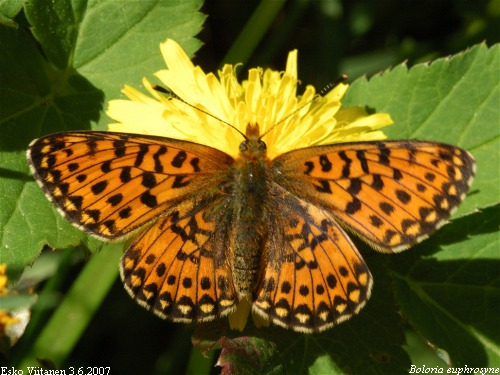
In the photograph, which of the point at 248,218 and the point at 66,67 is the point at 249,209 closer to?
the point at 248,218

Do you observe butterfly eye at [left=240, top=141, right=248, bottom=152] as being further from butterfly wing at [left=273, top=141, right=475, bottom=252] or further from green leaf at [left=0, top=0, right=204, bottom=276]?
green leaf at [left=0, top=0, right=204, bottom=276]

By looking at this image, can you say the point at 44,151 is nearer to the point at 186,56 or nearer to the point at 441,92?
the point at 186,56

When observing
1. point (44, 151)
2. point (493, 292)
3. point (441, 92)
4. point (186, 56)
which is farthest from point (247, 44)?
point (493, 292)

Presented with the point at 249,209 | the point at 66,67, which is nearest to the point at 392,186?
the point at 249,209

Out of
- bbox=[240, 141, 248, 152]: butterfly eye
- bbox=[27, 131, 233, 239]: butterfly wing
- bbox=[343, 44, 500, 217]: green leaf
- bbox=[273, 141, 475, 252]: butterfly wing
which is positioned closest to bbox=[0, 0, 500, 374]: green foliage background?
bbox=[343, 44, 500, 217]: green leaf

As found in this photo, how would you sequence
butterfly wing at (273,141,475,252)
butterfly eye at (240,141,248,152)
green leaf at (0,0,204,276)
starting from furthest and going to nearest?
green leaf at (0,0,204,276) < butterfly eye at (240,141,248,152) < butterfly wing at (273,141,475,252)

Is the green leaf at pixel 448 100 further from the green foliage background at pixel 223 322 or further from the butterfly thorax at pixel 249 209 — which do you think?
the butterfly thorax at pixel 249 209

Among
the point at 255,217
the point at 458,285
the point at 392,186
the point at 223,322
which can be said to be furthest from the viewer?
the point at 458,285
